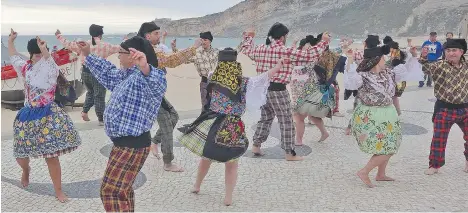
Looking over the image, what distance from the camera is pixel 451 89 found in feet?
18.4

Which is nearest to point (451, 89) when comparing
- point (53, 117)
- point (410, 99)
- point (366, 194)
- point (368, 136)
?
point (368, 136)

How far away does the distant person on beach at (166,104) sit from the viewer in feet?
18.3

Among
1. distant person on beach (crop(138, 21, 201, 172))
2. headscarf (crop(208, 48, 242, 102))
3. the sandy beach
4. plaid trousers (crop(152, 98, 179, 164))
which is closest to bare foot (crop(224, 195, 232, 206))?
headscarf (crop(208, 48, 242, 102))

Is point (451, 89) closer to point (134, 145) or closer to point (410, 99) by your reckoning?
point (134, 145)

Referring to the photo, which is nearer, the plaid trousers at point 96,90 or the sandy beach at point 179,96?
the plaid trousers at point 96,90

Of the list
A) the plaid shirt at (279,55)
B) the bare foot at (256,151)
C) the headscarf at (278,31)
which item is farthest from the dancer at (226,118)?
the bare foot at (256,151)

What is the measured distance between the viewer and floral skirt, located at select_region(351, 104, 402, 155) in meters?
5.29

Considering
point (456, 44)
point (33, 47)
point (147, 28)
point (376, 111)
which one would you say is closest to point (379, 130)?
point (376, 111)

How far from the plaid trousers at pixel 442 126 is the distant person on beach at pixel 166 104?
296cm

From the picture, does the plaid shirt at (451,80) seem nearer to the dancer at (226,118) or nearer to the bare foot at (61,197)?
the dancer at (226,118)

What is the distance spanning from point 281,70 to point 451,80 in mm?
1967

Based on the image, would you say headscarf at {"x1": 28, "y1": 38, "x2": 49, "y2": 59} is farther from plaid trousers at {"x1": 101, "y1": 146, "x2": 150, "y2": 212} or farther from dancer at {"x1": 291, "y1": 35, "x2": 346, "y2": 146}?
dancer at {"x1": 291, "y1": 35, "x2": 346, "y2": 146}

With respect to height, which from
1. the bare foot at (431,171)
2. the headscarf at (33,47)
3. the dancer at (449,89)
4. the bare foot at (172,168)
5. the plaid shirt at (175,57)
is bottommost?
the bare foot at (172,168)

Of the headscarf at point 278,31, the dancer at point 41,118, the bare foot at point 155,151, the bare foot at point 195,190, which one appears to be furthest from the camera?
the bare foot at point 155,151
